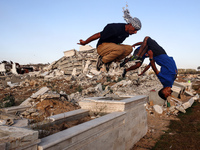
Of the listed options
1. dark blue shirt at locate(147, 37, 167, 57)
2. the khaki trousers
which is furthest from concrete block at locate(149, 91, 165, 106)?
the khaki trousers

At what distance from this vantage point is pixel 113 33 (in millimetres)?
3207

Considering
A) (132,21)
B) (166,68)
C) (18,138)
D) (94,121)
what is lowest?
(94,121)

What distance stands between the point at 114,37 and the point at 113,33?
93mm

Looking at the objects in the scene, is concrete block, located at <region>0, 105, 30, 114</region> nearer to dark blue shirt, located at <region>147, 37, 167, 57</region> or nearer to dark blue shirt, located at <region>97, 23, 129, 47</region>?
dark blue shirt, located at <region>97, 23, 129, 47</region>

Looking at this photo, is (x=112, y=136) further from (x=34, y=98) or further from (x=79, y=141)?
(x=34, y=98)

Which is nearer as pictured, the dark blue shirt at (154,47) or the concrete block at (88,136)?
the concrete block at (88,136)

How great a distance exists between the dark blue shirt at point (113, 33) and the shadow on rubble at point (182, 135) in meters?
3.96

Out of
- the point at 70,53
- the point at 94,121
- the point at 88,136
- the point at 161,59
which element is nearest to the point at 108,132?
the point at 94,121

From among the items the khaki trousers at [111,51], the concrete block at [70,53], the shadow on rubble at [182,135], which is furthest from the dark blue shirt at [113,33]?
the concrete block at [70,53]

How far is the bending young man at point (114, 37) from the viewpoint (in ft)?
10.6

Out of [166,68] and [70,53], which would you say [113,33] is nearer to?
[166,68]

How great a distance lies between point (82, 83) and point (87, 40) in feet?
41.9

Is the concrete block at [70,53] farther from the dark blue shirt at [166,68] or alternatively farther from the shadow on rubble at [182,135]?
the dark blue shirt at [166,68]

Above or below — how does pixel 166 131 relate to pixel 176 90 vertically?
below
